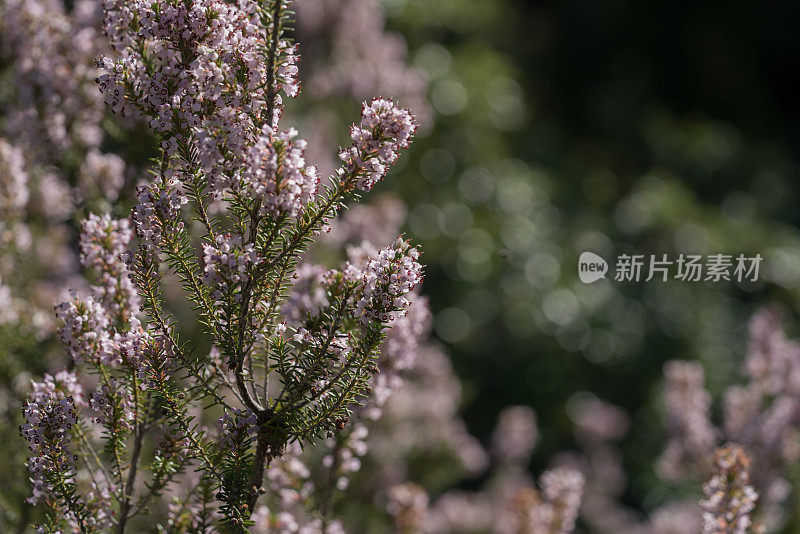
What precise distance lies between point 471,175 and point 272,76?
6217 millimetres

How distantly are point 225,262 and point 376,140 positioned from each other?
0.43m

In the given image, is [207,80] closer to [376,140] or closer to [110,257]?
[376,140]

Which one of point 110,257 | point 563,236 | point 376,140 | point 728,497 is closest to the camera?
point 376,140

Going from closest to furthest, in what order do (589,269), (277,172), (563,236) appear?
(277,172), (589,269), (563,236)

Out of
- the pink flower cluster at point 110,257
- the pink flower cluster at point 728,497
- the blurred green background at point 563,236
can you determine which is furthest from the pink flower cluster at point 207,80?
the blurred green background at point 563,236

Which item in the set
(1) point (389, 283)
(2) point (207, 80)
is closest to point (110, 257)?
(2) point (207, 80)

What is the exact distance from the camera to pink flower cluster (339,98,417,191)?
1709 millimetres

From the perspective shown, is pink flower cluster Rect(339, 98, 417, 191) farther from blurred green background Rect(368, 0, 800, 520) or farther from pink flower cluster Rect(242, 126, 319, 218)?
blurred green background Rect(368, 0, 800, 520)

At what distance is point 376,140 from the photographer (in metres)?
1.72

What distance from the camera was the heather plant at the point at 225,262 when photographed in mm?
1681

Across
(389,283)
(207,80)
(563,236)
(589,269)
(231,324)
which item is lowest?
(231,324)

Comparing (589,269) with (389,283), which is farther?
Answer: (589,269)

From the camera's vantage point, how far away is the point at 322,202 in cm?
175

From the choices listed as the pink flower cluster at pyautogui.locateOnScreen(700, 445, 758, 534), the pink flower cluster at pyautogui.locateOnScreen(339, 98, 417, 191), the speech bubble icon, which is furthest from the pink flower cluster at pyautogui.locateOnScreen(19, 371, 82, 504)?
the speech bubble icon
